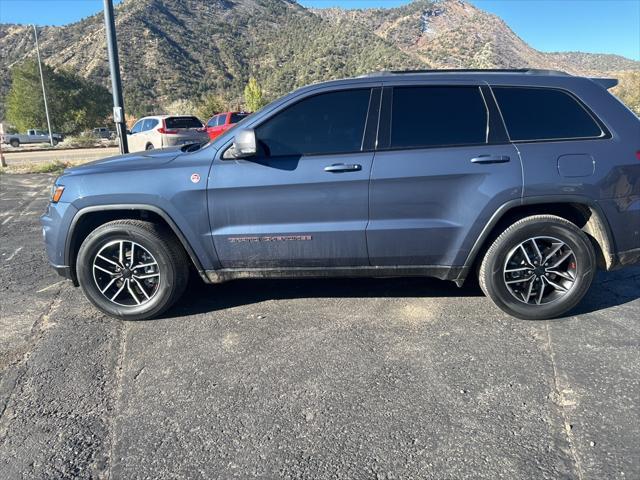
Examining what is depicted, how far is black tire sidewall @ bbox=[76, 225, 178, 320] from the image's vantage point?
143 inches

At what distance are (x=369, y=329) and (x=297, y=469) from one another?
58.1 inches

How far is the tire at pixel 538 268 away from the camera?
11.6 ft

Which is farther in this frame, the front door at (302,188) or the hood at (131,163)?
the hood at (131,163)

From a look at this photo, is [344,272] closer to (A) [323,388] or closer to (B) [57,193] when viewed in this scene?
(A) [323,388]

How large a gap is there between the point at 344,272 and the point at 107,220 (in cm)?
196

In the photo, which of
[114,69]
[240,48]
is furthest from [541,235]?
[240,48]

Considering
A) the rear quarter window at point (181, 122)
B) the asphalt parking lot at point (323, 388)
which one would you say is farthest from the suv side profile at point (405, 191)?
the rear quarter window at point (181, 122)

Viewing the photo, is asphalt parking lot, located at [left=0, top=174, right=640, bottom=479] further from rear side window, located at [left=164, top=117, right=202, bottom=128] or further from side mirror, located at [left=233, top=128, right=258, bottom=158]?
rear side window, located at [left=164, top=117, right=202, bottom=128]

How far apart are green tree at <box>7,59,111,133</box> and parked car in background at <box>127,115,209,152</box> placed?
139 ft

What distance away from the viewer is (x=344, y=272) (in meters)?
3.69

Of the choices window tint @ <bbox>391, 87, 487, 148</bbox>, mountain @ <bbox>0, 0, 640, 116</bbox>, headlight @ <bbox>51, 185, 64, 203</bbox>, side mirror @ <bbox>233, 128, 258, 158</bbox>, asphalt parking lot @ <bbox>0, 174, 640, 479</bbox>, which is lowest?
asphalt parking lot @ <bbox>0, 174, 640, 479</bbox>

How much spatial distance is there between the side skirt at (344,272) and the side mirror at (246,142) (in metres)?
0.92

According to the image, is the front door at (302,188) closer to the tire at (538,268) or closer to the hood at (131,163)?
the hood at (131,163)

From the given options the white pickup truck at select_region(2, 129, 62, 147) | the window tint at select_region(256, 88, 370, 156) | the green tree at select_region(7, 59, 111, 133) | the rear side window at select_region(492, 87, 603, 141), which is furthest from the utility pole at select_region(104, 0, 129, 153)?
the green tree at select_region(7, 59, 111, 133)
